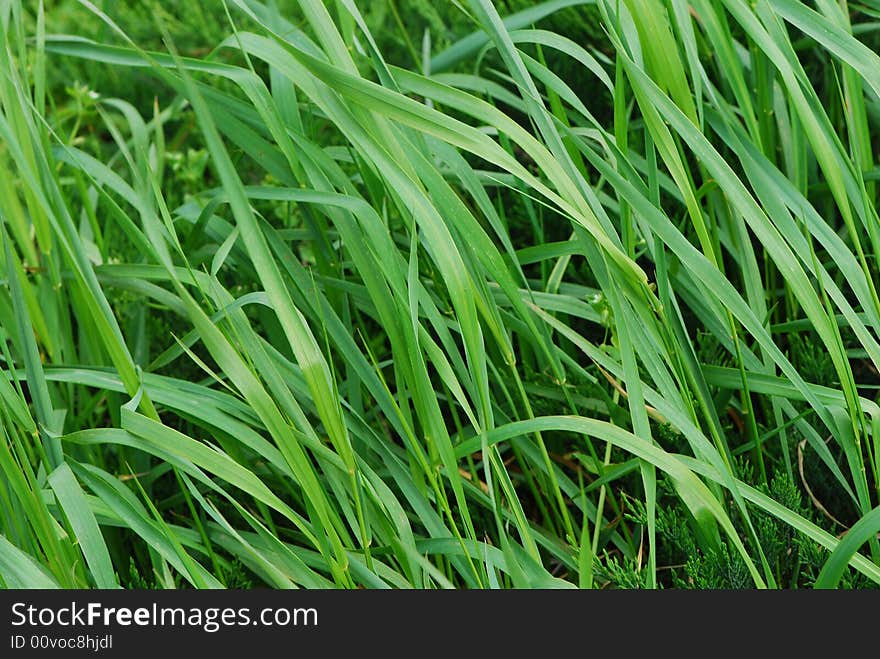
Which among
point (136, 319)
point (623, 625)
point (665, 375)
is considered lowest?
point (623, 625)

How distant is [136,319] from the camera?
1325 millimetres

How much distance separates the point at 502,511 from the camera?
1082 millimetres

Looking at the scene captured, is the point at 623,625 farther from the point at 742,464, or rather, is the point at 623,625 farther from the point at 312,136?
the point at 312,136

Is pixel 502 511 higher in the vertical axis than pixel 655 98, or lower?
lower

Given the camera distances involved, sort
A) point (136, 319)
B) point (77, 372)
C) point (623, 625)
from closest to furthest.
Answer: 1. point (623, 625)
2. point (77, 372)
3. point (136, 319)

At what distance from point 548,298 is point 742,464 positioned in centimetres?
30

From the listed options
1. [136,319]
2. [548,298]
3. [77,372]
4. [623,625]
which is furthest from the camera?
[136,319]

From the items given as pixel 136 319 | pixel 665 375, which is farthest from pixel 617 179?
pixel 136 319

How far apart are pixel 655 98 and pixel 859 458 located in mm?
412

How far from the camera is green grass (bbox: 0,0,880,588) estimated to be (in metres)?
0.90

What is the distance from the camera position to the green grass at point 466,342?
0.90 meters

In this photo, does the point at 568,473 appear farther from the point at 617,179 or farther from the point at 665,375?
the point at 617,179

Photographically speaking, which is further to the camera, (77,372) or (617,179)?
Answer: (77,372)

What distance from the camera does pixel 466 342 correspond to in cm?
89
